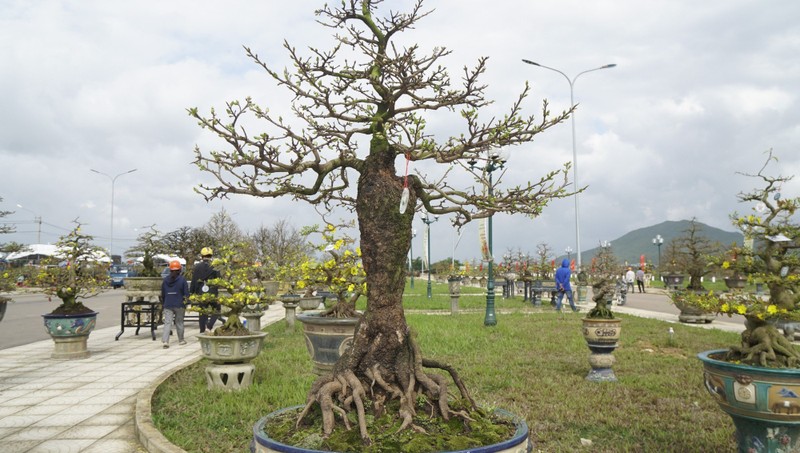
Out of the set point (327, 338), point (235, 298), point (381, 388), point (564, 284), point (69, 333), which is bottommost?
point (69, 333)

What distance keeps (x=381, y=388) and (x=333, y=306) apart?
13.5 ft

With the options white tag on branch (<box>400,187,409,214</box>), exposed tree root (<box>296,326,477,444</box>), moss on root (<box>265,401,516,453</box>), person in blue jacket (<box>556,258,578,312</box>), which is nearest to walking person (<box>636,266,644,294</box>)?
person in blue jacket (<box>556,258,578,312</box>)

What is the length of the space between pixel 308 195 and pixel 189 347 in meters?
8.36

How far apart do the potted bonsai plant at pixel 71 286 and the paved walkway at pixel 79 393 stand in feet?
1.12

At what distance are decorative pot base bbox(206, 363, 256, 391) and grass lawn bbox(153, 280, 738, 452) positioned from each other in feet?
0.50

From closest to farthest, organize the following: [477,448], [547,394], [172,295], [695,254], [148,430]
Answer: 1. [477,448]
2. [148,430]
3. [547,394]
4. [172,295]
5. [695,254]

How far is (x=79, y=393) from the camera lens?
286 inches

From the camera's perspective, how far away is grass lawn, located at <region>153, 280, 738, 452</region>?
5.11 metres

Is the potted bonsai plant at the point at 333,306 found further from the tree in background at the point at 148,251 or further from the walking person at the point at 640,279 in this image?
the walking person at the point at 640,279

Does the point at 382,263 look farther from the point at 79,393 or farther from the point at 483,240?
the point at 483,240

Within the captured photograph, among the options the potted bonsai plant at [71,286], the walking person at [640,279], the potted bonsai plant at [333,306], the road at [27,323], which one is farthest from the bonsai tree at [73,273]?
the walking person at [640,279]

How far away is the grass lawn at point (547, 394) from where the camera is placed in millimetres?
5109

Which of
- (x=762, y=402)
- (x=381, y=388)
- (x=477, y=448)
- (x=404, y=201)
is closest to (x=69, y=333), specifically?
(x=381, y=388)

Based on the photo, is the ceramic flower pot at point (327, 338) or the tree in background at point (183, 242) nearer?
the ceramic flower pot at point (327, 338)
